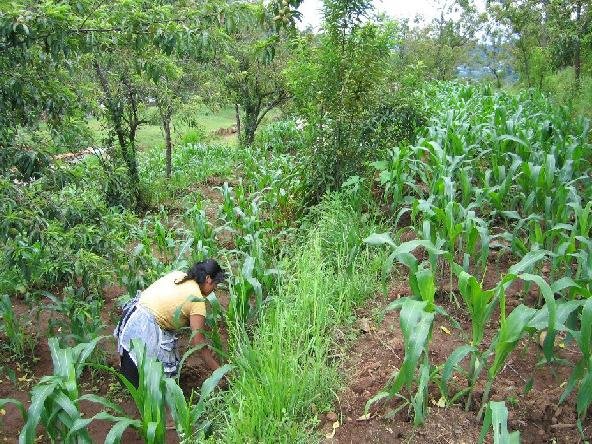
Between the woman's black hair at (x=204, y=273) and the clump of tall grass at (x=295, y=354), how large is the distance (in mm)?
455

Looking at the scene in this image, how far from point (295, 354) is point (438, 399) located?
84 centimetres

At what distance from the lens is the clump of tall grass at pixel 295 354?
8.71 ft

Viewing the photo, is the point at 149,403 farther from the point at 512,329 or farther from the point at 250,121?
the point at 250,121

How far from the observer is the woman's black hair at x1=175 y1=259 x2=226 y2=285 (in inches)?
146

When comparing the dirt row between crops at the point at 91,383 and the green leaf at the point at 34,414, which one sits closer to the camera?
the green leaf at the point at 34,414

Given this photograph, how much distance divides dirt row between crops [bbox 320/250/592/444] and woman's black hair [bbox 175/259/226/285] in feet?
3.47

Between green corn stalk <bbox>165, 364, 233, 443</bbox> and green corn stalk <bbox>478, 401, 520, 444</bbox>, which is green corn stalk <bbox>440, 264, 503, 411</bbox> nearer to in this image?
green corn stalk <bbox>478, 401, 520, 444</bbox>

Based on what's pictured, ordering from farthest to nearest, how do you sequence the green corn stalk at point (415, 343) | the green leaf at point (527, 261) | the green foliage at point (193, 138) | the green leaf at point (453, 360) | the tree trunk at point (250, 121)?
the green foliage at point (193, 138), the tree trunk at point (250, 121), the green leaf at point (527, 261), the green leaf at point (453, 360), the green corn stalk at point (415, 343)

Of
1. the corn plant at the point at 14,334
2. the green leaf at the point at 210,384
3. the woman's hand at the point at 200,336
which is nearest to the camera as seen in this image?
the green leaf at the point at 210,384

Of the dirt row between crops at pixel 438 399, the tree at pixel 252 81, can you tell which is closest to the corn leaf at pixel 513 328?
the dirt row between crops at pixel 438 399

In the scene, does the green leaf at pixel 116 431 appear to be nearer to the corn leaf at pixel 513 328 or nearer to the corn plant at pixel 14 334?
the corn leaf at pixel 513 328

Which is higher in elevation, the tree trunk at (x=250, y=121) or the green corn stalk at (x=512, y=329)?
the tree trunk at (x=250, y=121)

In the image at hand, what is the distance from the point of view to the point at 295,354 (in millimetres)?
3115

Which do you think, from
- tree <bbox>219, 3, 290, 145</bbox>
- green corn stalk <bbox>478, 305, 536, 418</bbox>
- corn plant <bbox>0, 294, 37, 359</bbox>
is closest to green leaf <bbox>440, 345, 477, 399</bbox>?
green corn stalk <bbox>478, 305, 536, 418</bbox>
